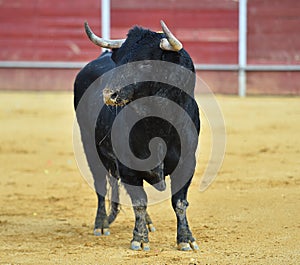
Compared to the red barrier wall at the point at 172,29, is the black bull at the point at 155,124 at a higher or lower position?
higher

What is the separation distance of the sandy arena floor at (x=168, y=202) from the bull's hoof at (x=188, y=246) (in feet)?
0.17

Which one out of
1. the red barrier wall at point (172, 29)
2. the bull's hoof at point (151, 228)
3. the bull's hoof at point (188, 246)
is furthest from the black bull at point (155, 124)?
the red barrier wall at point (172, 29)

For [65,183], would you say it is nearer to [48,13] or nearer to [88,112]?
[88,112]

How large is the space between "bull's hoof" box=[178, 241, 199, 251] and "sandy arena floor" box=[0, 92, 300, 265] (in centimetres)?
5

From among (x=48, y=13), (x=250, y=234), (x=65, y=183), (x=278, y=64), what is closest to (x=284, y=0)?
(x=278, y=64)

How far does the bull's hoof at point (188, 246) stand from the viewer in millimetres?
3756

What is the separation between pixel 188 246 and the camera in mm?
3762

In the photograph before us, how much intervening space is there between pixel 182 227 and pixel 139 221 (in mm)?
215

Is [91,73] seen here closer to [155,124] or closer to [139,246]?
[155,124]

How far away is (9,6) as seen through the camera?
1032 cm

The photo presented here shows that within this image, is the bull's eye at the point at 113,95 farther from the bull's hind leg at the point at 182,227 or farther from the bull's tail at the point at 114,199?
the bull's tail at the point at 114,199

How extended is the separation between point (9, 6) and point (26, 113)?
2.00 meters

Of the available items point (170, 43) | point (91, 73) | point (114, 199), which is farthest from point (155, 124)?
point (91, 73)

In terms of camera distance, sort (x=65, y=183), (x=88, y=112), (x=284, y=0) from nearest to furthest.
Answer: (x=88, y=112), (x=65, y=183), (x=284, y=0)
